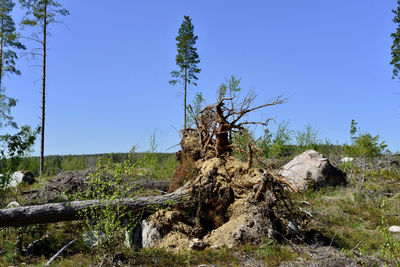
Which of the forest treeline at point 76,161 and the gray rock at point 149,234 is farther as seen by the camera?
the forest treeline at point 76,161

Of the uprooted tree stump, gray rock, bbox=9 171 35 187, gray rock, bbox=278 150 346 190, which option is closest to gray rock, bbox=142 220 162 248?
the uprooted tree stump

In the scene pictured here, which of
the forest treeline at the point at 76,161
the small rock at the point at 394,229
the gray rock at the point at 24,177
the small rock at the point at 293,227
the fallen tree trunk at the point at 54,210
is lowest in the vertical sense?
the small rock at the point at 394,229

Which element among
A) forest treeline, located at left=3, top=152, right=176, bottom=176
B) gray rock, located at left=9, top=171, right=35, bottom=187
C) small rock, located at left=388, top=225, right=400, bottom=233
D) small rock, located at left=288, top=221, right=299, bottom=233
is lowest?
small rock, located at left=388, top=225, right=400, bottom=233

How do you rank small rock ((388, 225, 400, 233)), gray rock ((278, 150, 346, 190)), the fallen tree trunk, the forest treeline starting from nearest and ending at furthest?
the fallen tree trunk, small rock ((388, 225, 400, 233)), gray rock ((278, 150, 346, 190)), the forest treeline

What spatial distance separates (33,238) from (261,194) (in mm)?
5931

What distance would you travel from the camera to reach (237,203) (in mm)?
7043

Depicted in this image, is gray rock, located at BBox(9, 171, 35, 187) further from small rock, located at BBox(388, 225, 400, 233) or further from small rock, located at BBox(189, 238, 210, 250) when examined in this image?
small rock, located at BBox(388, 225, 400, 233)

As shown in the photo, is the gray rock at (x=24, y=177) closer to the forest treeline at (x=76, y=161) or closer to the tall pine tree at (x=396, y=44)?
the forest treeline at (x=76, y=161)

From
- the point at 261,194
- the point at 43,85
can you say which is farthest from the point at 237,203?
the point at 43,85

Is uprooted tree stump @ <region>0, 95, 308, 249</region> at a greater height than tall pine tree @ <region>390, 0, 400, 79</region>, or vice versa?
tall pine tree @ <region>390, 0, 400, 79</region>

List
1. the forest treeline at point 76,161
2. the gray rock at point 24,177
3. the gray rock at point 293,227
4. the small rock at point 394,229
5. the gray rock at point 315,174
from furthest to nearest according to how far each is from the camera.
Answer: the gray rock at point 24,177
the forest treeline at point 76,161
the gray rock at point 315,174
the small rock at point 394,229
the gray rock at point 293,227

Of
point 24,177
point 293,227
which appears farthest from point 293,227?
point 24,177

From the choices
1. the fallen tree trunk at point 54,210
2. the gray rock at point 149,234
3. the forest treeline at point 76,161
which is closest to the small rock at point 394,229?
the fallen tree trunk at point 54,210

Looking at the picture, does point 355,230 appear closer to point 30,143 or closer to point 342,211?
point 342,211
